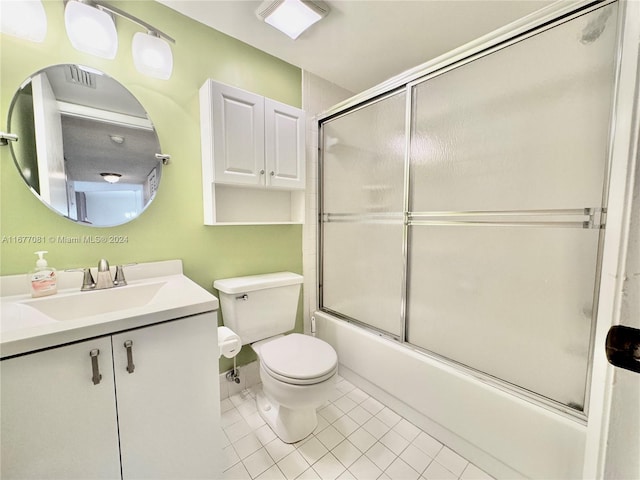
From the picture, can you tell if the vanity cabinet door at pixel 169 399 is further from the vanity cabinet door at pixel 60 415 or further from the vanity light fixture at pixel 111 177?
the vanity light fixture at pixel 111 177

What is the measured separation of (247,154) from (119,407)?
1.18 metres

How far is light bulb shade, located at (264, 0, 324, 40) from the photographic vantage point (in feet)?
4.00

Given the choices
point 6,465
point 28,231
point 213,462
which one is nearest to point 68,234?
point 28,231

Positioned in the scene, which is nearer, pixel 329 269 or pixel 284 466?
pixel 284 466

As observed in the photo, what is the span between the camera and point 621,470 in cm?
40

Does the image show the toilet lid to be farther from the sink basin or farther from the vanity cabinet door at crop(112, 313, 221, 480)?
the sink basin

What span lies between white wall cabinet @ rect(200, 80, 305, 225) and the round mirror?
0.27 meters

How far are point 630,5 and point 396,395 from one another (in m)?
1.61

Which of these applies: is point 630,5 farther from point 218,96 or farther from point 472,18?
point 218,96

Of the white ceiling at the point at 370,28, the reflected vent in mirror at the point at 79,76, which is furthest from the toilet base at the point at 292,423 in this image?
the white ceiling at the point at 370,28

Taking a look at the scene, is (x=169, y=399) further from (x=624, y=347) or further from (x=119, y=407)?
(x=624, y=347)

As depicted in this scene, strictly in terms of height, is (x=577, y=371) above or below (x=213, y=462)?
above

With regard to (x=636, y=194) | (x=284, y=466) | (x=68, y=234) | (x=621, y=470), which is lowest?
(x=284, y=466)

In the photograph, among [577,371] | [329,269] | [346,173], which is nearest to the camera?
[577,371]
